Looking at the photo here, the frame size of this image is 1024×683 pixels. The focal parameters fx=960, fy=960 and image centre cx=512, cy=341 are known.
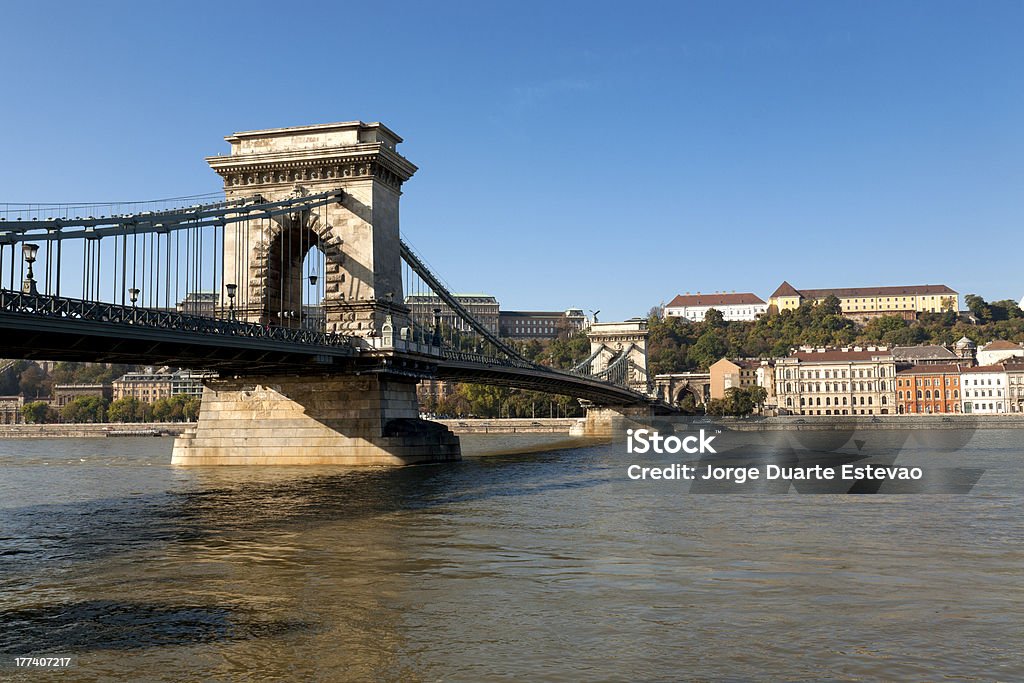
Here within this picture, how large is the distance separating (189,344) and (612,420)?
260 ft

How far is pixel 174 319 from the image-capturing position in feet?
96.1

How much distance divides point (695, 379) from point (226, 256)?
129 metres

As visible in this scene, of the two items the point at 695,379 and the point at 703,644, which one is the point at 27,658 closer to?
the point at 703,644

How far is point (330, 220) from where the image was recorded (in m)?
42.2

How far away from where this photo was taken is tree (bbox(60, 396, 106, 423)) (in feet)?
509

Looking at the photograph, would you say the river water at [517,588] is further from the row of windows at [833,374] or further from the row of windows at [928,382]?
the row of windows at [833,374]

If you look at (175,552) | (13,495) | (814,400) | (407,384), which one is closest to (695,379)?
(814,400)

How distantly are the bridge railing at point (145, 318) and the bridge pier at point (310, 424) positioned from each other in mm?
2836

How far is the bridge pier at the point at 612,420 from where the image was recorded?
340 feet

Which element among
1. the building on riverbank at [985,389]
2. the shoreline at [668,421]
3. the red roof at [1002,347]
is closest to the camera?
the shoreline at [668,421]

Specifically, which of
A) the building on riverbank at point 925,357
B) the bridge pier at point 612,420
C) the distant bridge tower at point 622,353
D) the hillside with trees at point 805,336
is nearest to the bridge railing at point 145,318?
the bridge pier at point 612,420

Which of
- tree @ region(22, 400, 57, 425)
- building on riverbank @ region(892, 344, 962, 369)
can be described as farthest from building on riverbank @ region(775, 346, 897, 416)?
tree @ region(22, 400, 57, 425)

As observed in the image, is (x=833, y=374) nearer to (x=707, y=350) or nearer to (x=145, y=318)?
(x=707, y=350)

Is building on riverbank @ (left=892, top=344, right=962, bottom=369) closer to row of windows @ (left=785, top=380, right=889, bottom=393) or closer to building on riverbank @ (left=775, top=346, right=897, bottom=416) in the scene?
building on riverbank @ (left=775, top=346, right=897, bottom=416)
